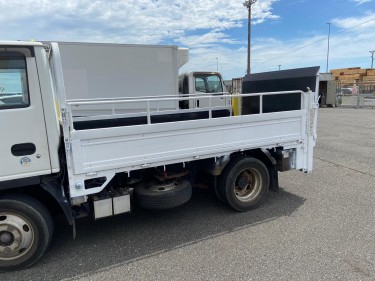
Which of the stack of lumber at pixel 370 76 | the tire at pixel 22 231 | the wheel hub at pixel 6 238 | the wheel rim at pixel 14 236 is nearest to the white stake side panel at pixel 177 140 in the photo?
the tire at pixel 22 231

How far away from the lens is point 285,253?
3299mm

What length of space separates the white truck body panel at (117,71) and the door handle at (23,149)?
5.50 m

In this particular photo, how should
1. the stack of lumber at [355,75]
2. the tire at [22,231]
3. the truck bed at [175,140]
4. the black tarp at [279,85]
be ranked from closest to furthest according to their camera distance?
1. the tire at [22,231]
2. the truck bed at [175,140]
3. the black tarp at [279,85]
4. the stack of lumber at [355,75]

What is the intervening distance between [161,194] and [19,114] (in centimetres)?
183

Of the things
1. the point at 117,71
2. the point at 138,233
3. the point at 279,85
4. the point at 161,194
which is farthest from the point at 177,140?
the point at 117,71

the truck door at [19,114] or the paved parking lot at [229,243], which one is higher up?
the truck door at [19,114]

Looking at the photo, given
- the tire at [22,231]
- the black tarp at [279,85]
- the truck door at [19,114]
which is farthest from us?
the black tarp at [279,85]

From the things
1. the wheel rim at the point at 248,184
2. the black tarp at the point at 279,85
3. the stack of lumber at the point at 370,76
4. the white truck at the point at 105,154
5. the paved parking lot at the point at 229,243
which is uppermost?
the stack of lumber at the point at 370,76

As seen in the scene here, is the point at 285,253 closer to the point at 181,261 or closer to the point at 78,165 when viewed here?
the point at 181,261

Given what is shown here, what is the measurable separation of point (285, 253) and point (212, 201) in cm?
171

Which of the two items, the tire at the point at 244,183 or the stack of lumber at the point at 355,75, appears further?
the stack of lumber at the point at 355,75

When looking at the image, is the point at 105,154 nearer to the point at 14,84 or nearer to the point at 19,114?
the point at 19,114

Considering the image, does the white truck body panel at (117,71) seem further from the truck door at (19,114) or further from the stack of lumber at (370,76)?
the stack of lumber at (370,76)

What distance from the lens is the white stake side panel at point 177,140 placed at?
3156 mm
